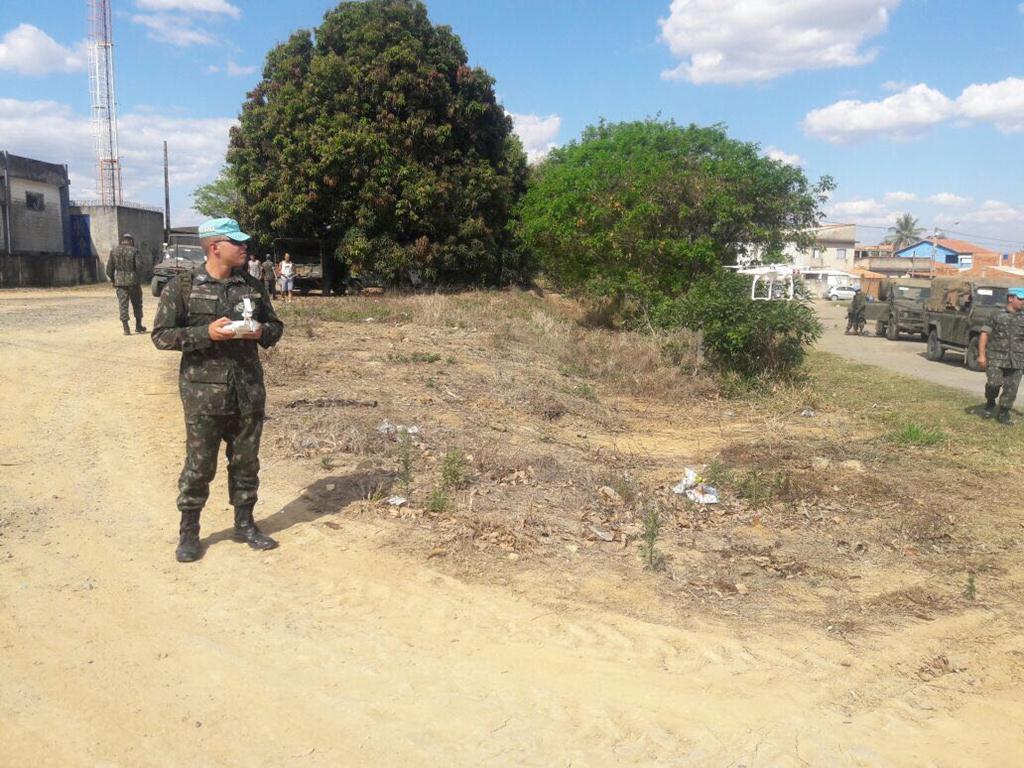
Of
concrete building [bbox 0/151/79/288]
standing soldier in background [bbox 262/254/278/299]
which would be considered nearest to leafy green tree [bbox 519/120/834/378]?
standing soldier in background [bbox 262/254/278/299]

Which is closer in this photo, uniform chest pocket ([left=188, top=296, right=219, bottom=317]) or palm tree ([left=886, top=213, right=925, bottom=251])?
uniform chest pocket ([left=188, top=296, right=219, bottom=317])

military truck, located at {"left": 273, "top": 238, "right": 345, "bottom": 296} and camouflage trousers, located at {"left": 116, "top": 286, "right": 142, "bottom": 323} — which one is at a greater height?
military truck, located at {"left": 273, "top": 238, "right": 345, "bottom": 296}

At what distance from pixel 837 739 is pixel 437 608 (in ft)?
6.27

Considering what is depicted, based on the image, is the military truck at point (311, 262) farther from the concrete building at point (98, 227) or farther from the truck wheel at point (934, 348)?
the truck wheel at point (934, 348)

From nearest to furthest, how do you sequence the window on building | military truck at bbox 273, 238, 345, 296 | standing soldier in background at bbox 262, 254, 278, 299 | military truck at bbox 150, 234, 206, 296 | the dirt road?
1. the dirt road
2. military truck at bbox 150, 234, 206, 296
3. standing soldier in background at bbox 262, 254, 278, 299
4. military truck at bbox 273, 238, 345, 296
5. the window on building

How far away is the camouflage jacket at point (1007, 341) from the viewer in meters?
9.18

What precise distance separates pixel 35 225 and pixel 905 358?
30457 millimetres

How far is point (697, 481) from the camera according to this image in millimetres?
6723

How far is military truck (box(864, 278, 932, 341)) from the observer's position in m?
22.4

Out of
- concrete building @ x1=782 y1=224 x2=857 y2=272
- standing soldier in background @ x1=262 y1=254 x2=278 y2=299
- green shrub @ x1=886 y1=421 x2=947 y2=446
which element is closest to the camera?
green shrub @ x1=886 y1=421 x2=947 y2=446

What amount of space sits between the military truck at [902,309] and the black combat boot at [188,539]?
21390 mm

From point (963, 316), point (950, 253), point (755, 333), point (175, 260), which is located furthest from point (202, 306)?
point (950, 253)

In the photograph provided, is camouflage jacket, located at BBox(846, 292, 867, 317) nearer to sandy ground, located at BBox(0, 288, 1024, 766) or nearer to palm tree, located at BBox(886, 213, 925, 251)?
sandy ground, located at BBox(0, 288, 1024, 766)

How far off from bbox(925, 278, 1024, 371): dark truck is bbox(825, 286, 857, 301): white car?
126 feet
